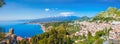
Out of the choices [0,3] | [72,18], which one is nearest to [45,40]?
[0,3]

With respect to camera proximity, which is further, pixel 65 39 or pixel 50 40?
pixel 65 39

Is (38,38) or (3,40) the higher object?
(3,40)

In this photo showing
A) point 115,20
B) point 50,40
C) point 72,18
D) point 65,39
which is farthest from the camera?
point 72,18

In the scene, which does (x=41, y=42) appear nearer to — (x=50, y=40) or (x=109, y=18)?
(x=50, y=40)

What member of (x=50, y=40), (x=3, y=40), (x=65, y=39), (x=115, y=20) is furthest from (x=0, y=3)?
(x=115, y=20)

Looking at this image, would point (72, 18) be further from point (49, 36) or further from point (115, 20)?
point (49, 36)

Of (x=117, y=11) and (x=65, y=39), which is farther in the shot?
(x=117, y=11)

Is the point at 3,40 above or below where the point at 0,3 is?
below

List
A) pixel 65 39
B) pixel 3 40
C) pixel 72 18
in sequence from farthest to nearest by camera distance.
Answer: pixel 72 18, pixel 65 39, pixel 3 40

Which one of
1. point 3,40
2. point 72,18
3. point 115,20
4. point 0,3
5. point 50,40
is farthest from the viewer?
point 72,18
